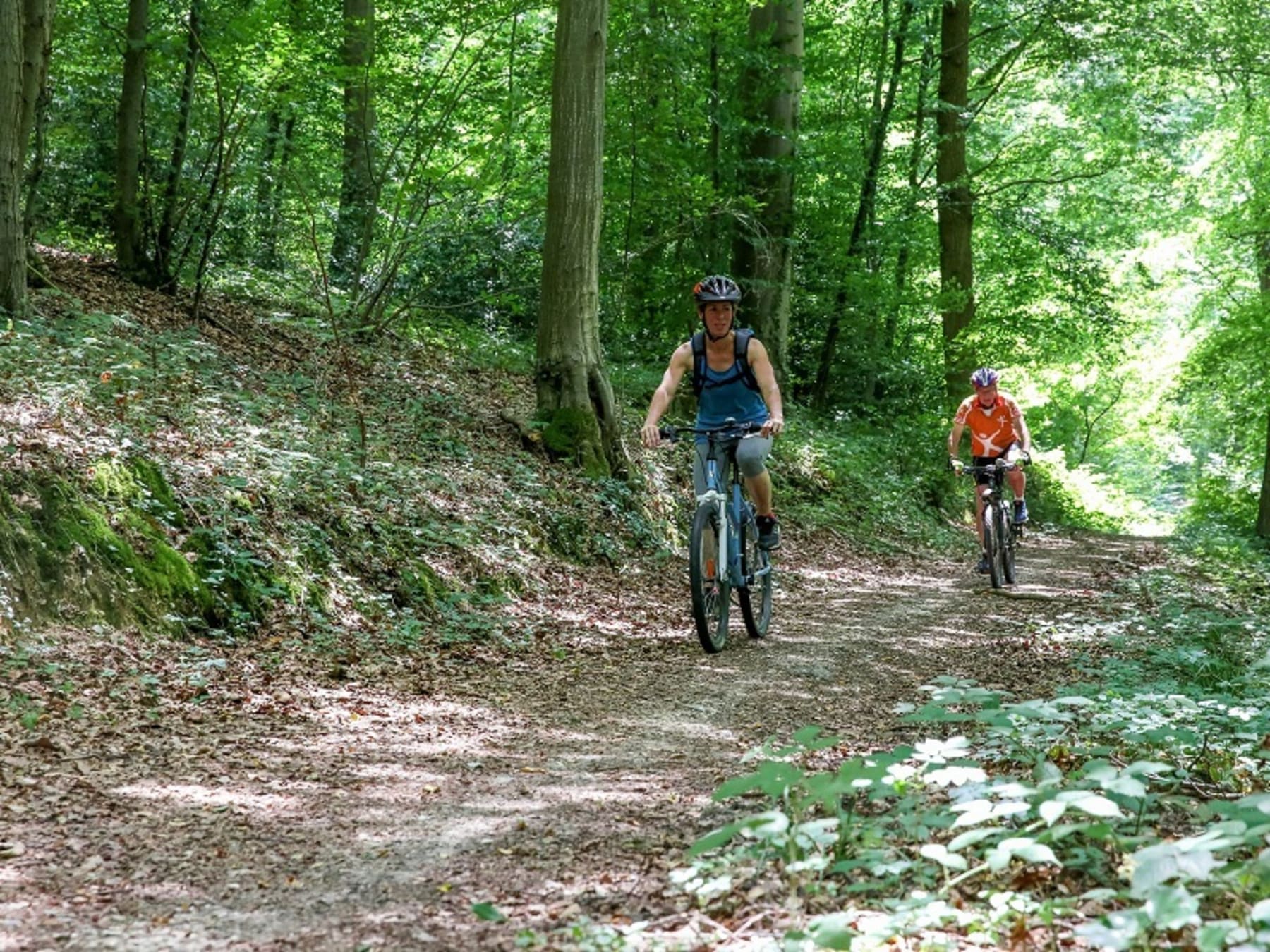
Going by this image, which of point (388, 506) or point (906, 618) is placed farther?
point (906, 618)

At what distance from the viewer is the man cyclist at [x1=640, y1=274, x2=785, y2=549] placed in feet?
24.9

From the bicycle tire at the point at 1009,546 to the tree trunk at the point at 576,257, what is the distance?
3829 mm

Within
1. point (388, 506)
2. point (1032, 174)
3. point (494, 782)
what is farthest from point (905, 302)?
point (494, 782)

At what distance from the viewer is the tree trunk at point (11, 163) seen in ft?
28.8

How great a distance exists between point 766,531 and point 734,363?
131cm

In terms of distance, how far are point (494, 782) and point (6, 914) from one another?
1.87 m

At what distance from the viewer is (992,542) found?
459 inches

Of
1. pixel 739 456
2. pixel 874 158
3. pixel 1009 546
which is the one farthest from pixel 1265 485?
pixel 739 456

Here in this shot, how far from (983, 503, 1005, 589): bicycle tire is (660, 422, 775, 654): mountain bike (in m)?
4.34

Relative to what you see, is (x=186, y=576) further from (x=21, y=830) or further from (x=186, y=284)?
(x=186, y=284)

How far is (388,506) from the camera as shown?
9.01 m

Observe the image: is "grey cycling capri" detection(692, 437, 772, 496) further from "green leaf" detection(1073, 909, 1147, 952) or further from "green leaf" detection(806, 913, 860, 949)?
"green leaf" detection(1073, 909, 1147, 952)

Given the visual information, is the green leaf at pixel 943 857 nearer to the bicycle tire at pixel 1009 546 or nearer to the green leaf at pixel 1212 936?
the green leaf at pixel 1212 936

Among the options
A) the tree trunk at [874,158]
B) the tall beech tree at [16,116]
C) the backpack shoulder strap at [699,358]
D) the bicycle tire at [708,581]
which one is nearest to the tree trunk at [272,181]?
the tall beech tree at [16,116]
